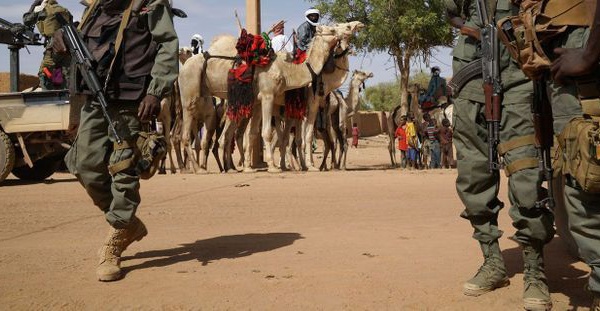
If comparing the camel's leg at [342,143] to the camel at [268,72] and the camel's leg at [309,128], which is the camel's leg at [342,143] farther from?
the camel at [268,72]

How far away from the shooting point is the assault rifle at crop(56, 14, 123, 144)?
16.1 ft

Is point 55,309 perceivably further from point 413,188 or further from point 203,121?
point 203,121

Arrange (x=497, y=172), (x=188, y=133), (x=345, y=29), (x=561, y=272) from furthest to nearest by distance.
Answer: (x=345, y=29) → (x=188, y=133) → (x=561, y=272) → (x=497, y=172)

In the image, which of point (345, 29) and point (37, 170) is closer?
point (37, 170)

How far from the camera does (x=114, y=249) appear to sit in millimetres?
4938

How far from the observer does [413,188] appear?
10375 millimetres

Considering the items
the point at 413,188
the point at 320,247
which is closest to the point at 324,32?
the point at 413,188

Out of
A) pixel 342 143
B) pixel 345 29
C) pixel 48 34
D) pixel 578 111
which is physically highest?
pixel 345 29

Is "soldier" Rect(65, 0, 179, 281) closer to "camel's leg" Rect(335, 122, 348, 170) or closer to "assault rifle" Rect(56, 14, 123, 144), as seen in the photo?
"assault rifle" Rect(56, 14, 123, 144)

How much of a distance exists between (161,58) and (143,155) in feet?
2.24

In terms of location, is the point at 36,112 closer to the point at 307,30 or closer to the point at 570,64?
the point at 307,30

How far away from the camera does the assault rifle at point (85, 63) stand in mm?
4894

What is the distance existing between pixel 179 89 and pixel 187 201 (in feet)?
26.5

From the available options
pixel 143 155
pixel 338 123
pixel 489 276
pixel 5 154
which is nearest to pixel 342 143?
pixel 338 123
